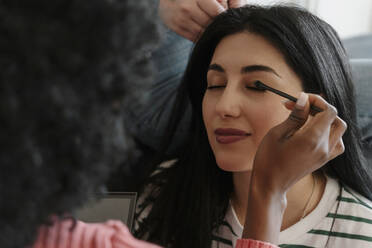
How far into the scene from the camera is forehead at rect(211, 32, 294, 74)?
2.75 ft

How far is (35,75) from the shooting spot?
0.26 m

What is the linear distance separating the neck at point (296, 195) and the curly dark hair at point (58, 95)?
639mm

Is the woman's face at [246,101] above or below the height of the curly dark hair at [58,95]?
above

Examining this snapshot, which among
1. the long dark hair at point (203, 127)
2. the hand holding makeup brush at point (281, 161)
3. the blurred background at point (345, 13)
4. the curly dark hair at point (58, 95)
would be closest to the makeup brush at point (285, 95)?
the hand holding makeup brush at point (281, 161)

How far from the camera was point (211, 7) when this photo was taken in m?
0.96

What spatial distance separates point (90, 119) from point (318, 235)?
0.69 metres

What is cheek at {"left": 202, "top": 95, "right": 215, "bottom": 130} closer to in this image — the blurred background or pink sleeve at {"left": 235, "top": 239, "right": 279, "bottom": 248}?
pink sleeve at {"left": 235, "top": 239, "right": 279, "bottom": 248}

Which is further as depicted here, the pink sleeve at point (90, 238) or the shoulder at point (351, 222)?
the shoulder at point (351, 222)

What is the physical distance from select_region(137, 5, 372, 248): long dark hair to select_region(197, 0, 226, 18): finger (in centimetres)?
2

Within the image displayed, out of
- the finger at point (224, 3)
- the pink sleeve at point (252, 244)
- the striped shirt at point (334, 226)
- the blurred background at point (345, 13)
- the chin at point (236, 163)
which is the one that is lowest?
the pink sleeve at point (252, 244)

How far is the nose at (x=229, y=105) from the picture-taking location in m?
0.81

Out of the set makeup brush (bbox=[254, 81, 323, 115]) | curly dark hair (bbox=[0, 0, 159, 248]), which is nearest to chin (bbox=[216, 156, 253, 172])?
makeup brush (bbox=[254, 81, 323, 115])

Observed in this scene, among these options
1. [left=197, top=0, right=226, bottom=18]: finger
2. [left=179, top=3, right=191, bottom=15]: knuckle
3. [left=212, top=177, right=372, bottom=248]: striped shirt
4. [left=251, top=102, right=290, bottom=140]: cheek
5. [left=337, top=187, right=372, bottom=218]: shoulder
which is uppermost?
[left=197, top=0, right=226, bottom=18]: finger

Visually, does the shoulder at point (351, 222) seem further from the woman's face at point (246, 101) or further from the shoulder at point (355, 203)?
the woman's face at point (246, 101)
